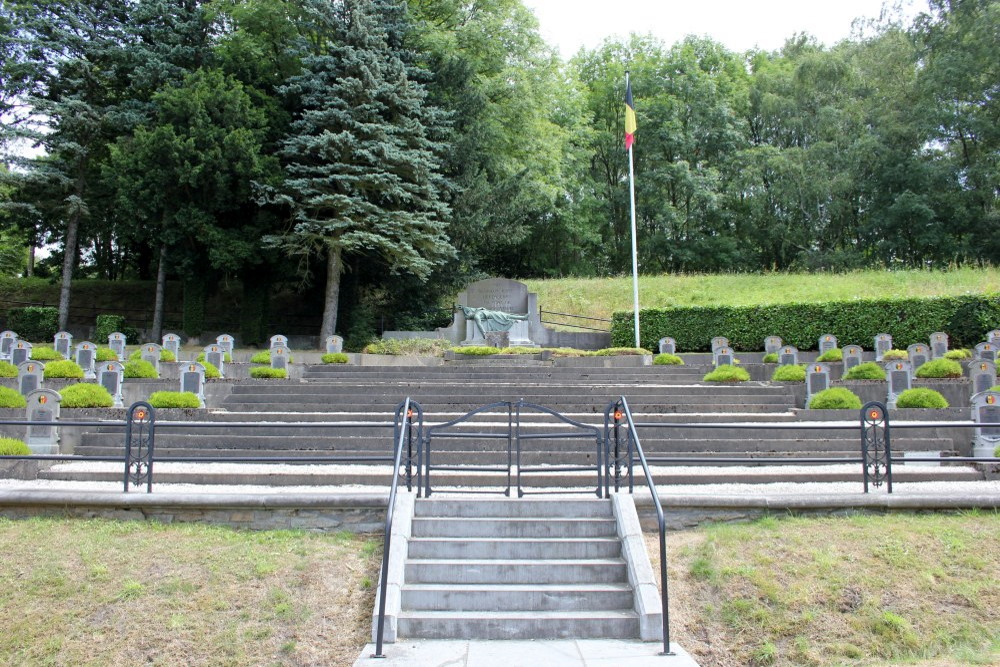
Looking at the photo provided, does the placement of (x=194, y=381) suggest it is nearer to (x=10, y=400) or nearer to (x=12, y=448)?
(x=10, y=400)

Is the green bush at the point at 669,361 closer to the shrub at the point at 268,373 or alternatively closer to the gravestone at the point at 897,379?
the gravestone at the point at 897,379

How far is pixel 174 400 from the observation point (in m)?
11.9

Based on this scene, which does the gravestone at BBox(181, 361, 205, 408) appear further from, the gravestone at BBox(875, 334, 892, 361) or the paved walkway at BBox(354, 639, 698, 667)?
the gravestone at BBox(875, 334, 892, 361)

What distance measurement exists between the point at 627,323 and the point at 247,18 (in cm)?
1913

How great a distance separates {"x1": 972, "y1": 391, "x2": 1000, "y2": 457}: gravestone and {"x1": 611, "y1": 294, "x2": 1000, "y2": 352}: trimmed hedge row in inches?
461

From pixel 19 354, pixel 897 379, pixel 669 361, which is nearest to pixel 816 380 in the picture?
pixel 897 379

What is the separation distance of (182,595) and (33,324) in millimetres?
28957

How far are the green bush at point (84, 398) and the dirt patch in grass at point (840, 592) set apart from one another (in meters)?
9.39

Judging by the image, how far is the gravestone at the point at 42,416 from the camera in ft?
32.9

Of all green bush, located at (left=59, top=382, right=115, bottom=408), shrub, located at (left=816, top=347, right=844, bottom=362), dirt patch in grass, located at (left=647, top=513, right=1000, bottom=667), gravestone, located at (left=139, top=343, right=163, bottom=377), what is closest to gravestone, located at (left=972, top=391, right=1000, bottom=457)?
dirt patch in grass, located at (left=647, top=513, right=1000, bottom=667)

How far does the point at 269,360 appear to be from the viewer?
18172 mm

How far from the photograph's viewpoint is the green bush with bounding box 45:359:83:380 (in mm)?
14367

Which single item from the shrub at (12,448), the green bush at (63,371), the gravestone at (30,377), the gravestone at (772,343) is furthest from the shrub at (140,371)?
the gravestone at (772,343)

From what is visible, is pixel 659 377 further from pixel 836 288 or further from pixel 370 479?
pixel 836 288
